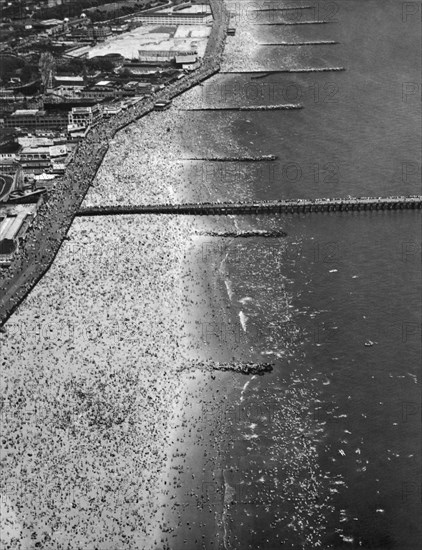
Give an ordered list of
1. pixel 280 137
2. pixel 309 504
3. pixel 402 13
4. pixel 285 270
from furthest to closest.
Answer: pixel 402 13
pixel 280 137
pixel 285 270
pixel 309 504

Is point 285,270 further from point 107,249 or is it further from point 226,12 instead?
point 226,12

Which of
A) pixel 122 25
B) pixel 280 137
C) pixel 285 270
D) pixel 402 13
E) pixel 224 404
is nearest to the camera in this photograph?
pixel 224 404

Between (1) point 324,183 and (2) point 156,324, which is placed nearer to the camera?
(2) point 156,324

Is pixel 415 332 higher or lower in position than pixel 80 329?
lower

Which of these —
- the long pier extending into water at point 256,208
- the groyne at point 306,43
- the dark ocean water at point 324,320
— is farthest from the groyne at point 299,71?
the long pier extending into water at point 256,208

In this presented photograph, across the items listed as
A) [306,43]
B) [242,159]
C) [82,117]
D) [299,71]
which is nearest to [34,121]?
Answer: [82,117]

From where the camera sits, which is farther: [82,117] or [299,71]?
[299,71]

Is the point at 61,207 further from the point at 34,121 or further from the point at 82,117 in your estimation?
the point at 34,121

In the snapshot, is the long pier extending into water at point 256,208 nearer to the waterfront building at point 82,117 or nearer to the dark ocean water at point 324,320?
the dark ocean water at point 324,320

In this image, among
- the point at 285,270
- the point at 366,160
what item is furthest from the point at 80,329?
the point at 366,160
